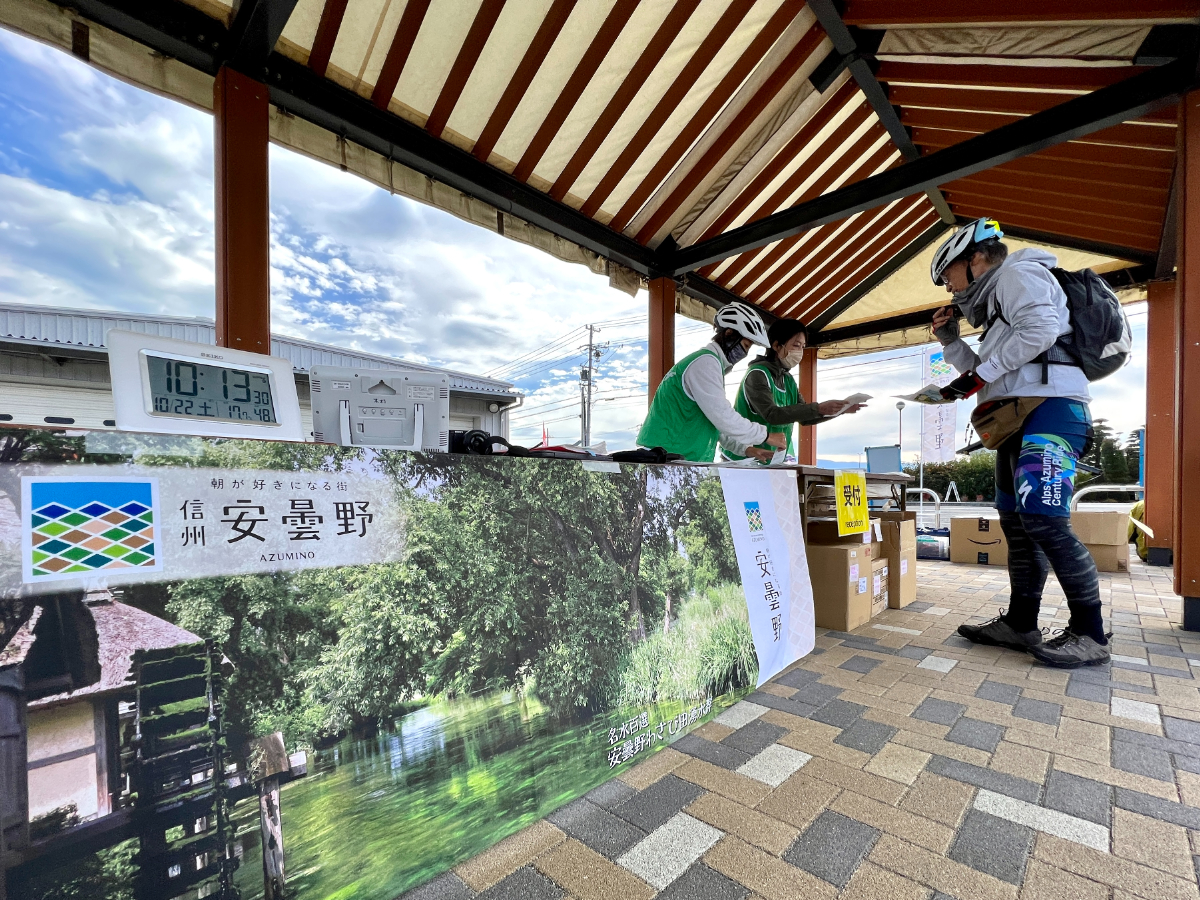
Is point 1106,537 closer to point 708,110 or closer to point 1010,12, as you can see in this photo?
point 1010,12

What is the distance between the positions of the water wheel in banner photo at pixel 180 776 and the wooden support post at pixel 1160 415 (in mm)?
7154

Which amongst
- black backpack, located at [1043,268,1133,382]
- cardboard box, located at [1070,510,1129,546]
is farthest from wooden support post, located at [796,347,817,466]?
black backpack, located at [1043,268,1133,382]

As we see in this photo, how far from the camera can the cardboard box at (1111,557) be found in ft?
14.2

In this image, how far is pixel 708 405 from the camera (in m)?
2.11

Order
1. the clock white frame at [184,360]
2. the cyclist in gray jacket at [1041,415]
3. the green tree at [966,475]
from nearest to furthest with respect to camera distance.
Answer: the clock white frame at [184,360] < the cyclist in gray jacket at [1041,415] < the green tree at [966,475]

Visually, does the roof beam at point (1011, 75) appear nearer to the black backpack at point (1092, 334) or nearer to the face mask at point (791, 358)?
the black backpack at point (1092, 334)

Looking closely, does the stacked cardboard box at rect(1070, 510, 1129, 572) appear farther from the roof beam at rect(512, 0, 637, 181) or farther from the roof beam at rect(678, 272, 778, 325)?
the roof beam at rect(512, 0, 637, 181)

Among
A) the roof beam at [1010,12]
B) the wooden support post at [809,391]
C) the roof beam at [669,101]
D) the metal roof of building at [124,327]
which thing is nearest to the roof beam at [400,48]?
the roof beam at [669,101]

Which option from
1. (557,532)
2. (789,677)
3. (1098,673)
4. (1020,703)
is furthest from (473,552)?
(1098,673)

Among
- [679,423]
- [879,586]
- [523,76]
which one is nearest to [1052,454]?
[879,586]

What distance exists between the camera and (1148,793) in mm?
1263

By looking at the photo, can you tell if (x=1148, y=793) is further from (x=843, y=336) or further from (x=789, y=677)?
(x=843, y=336)

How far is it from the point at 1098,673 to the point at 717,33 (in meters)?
3.92

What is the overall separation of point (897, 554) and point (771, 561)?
1870mm
